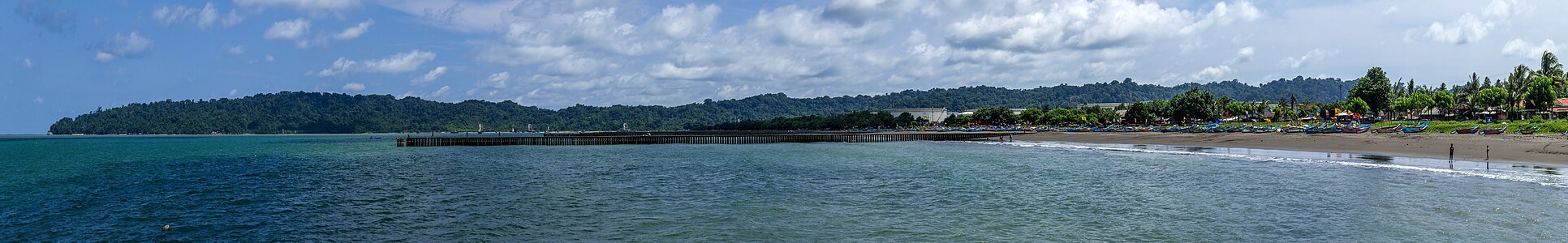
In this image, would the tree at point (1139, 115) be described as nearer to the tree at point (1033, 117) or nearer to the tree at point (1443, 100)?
the tree at point (1033, 117)

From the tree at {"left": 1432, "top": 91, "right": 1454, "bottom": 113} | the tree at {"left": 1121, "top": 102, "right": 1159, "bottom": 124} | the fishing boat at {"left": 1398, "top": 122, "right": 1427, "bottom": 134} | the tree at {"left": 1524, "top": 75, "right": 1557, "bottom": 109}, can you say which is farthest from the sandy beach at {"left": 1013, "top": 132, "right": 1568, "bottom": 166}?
the tree at {"left": 1121, "top": 102, "right": 1159, "bottom": 124}

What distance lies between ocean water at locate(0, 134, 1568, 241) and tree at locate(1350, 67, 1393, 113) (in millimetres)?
66813

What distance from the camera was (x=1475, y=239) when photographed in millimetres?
12898

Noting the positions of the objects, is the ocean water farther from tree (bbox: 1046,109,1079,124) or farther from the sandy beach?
tree (bbox: 1046,109,1079,124)

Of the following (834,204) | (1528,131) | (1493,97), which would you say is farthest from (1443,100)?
(834,204)

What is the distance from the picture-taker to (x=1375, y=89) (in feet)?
292

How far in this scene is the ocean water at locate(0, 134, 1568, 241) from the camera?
14.8 meters

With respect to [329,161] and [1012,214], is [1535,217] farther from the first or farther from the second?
[329,161]

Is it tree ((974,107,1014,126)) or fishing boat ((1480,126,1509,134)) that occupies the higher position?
tree ((974,107,1014,126))

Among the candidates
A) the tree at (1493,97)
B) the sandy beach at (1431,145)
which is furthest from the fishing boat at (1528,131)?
the tree at (1493,97)

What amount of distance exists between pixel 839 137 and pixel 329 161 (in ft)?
183

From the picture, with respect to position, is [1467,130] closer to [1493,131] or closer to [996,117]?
[1493,131]

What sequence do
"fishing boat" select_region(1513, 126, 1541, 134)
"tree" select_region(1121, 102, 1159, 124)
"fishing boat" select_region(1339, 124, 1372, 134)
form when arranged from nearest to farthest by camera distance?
"fishing boat" select_region(1513, 126, 1541, 134)
"fishing boat" select_region(1339, 124, 1372, 134)
"tree" select_region(1121, 102, 1159, 124)

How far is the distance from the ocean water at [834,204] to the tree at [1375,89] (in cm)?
6681
